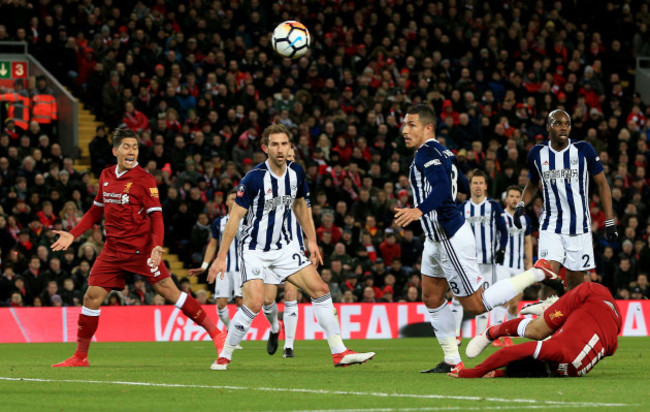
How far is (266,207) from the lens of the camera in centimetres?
1081

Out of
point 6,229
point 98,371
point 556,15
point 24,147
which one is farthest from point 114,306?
point 556,15

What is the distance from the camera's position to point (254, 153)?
906 inches

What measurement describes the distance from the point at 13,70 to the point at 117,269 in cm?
1396

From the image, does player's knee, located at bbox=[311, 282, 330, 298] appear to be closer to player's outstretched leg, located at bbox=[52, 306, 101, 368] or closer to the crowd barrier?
player's outstretched leg, located at bbox=[52, 306, 101, 368]

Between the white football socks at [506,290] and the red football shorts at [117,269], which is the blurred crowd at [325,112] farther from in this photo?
the white football socks at [506,290]

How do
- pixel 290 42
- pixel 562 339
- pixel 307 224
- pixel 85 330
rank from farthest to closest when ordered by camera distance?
pixel 290 42 → pixel 85 330 → pixel 307 224 → pixel 562 339

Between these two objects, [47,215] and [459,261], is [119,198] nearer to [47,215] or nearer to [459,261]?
[459,261]

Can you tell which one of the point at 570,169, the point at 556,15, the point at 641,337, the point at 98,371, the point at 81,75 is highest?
the point at 556,15

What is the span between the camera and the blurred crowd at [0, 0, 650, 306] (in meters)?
21.1

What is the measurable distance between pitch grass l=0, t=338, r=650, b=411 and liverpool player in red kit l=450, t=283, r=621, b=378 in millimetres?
166

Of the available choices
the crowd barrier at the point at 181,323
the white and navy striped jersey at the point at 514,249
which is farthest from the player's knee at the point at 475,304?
the crowd barrier at the point at 181,323

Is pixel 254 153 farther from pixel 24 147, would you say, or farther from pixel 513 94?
pixel 513 94

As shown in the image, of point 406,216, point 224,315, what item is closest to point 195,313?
point 406,216

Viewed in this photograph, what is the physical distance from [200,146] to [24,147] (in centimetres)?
356
